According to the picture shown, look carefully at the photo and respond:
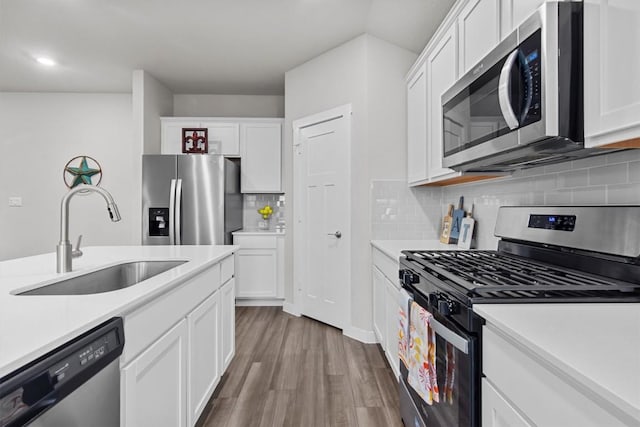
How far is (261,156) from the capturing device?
4.53m

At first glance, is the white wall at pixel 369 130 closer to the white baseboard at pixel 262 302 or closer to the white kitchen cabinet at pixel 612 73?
the white baseboard at pixel 262 302

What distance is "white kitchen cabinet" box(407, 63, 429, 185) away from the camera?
8.74 feet

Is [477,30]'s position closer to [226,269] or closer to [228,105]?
[226,269]

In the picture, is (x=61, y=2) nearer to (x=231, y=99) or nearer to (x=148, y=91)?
(x=148, y=91)

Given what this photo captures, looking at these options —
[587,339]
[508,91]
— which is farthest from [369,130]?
[587,339]

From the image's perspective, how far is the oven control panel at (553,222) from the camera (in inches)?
54.5

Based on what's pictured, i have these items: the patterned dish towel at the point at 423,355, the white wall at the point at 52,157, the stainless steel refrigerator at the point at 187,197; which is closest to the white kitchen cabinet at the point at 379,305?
the patterned dish towel at the point at 423,355

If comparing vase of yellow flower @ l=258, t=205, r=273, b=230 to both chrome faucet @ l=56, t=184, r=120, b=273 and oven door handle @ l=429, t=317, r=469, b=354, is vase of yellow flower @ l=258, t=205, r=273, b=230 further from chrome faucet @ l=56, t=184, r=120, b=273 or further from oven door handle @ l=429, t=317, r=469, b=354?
oven door handle @ l=429, t=317, r=469, b=354

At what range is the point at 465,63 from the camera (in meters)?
1.94

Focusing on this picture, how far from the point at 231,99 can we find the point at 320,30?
2223 millimetres

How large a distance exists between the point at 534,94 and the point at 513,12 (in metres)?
0.49

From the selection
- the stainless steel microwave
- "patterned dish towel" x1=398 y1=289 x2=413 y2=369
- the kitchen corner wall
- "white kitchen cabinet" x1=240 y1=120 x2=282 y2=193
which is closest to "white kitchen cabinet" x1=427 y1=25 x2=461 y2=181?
the kitchen corner wall

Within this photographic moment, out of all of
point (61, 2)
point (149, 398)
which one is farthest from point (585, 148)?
point (61, 2)

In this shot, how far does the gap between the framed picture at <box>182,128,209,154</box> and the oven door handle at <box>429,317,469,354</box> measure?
12.8 ft
